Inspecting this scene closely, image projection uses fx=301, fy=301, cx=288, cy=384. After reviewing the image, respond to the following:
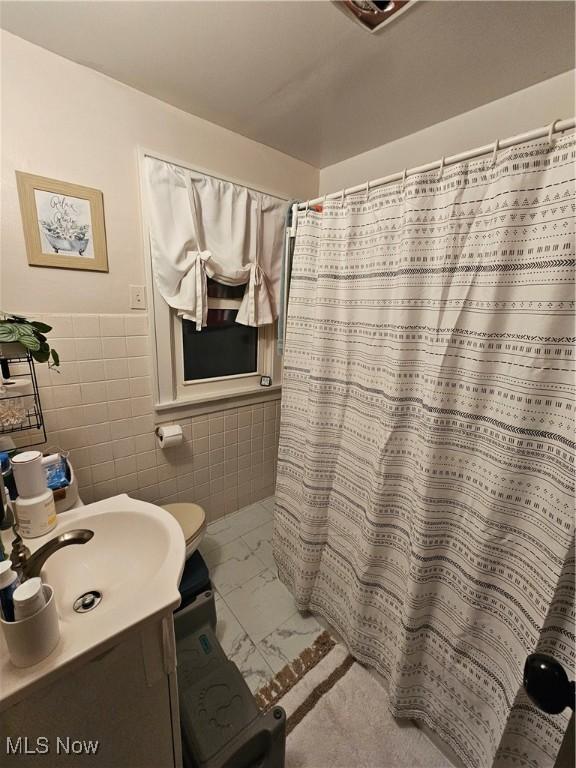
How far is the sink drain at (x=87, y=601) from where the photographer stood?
794mm

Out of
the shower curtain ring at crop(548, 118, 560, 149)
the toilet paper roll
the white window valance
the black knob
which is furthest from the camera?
the toilet paper roll

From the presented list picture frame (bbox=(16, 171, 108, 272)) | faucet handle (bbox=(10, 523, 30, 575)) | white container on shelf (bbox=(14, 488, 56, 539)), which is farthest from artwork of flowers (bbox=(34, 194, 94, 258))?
faucet handle (bbox=(10, 523, 30, 575))

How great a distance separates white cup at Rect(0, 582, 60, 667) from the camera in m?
0.52

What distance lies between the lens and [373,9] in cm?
90

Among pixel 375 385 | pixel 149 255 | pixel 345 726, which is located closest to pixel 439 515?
pixel 375 385

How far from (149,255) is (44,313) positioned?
0.51 m

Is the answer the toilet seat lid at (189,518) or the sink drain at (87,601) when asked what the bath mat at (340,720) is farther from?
the sink drain at (87,601)

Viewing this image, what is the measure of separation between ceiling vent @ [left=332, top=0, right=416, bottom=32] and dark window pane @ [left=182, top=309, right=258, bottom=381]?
1231 millimetres

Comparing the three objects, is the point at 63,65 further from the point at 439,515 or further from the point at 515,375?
the point at 439,515

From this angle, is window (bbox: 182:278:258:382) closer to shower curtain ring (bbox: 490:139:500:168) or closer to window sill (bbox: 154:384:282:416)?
window sill (bbox: 154:384:282:416)

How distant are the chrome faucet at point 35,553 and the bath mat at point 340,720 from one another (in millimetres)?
984

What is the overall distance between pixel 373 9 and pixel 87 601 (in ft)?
6.21

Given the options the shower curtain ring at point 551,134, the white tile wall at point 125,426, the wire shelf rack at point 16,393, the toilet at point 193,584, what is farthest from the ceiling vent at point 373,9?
the toilet at point 193,584

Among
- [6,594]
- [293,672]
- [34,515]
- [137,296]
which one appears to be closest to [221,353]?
[137,296]
